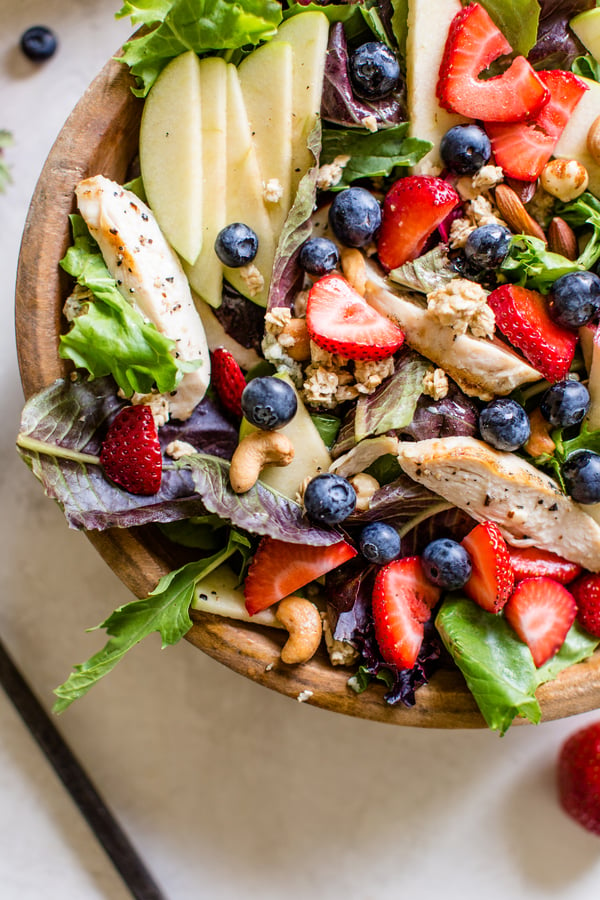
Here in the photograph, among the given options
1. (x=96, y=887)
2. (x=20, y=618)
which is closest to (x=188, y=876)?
(x=96, y=887)

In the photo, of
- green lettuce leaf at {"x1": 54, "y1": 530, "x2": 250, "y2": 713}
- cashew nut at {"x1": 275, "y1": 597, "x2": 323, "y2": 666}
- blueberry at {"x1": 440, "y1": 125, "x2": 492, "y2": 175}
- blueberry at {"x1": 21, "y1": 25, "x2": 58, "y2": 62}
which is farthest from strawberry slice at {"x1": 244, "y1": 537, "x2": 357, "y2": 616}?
blueberry at {"x1": 21, "y1": 25, "x2": 58, "y2": 62}

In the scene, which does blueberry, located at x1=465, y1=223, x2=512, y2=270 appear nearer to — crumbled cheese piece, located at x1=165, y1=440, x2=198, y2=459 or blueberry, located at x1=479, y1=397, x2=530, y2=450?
blueberry, located at x1=479, y1=397, x2=530, y2=450

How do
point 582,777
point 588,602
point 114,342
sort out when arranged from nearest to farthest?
1. point 114,342
2. point 588,602
3. point 582,777

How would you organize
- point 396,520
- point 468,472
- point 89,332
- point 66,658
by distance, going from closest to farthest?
point 89,332 < point 468,472 < point 396,520 < point 66,658

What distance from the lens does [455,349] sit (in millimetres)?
A: 1779

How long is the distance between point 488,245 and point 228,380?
2.20 ft

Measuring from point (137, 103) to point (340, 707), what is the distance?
1.47m

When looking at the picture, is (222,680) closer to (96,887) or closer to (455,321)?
(96,887)

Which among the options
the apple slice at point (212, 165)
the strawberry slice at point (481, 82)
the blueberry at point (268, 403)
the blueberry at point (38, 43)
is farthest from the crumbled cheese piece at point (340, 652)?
the blueberry at point (38, 43)

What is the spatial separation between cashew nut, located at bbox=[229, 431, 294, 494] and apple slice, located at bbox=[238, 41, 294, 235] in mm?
495

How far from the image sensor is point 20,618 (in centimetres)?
239

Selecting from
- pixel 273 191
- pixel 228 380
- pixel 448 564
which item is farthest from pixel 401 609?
pixel 273 191

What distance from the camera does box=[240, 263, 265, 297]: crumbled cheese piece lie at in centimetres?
185

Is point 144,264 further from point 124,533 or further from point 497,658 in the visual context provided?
point 497,658
